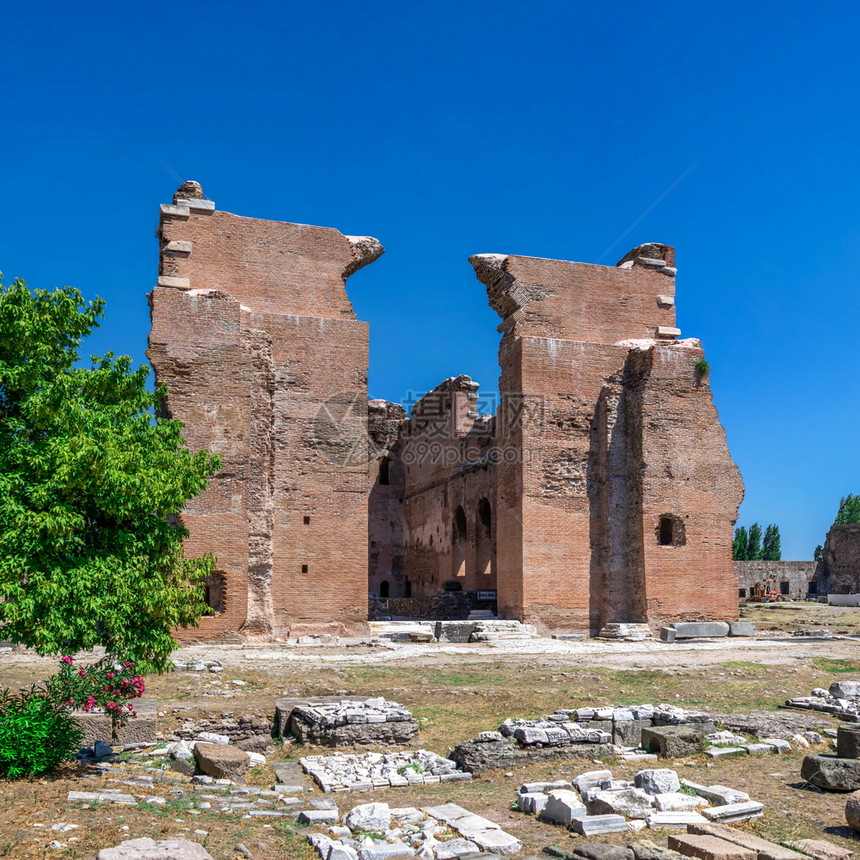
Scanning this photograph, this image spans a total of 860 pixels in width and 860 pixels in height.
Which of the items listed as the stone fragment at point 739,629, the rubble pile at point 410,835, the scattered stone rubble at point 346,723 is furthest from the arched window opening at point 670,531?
the rubble pile at point 410,835

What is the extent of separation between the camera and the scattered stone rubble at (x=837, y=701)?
9.54 metres

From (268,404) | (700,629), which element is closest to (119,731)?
(268,404)

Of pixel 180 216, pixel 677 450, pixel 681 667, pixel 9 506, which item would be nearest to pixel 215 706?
pixel 9 506

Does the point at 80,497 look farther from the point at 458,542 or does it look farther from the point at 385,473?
the point at 385,473

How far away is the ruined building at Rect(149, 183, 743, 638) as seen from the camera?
16.5m

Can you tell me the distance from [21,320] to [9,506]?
1559 mm

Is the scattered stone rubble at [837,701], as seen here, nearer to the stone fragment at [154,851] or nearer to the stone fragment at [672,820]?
the stone fragment at [672,820]

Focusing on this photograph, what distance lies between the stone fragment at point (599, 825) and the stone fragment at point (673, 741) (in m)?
2.36

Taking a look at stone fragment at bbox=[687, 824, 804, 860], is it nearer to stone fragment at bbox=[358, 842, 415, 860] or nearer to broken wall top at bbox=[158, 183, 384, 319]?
stone fragment at bbox=[358, 842, 415, 860]

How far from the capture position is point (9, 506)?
6.27m

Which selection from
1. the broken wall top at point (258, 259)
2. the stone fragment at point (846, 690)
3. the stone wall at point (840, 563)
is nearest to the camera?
the stone fragment at point (846, 690)

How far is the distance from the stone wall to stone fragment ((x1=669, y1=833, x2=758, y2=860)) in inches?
1476

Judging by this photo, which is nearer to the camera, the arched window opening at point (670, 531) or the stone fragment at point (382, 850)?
the stone fragment at point (382, 850)

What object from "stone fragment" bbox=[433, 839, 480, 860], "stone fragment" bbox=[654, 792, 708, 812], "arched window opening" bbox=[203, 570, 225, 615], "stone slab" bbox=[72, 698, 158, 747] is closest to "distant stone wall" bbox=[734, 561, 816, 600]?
"arched window opening" bbox=[203, 570, 225, 615]
